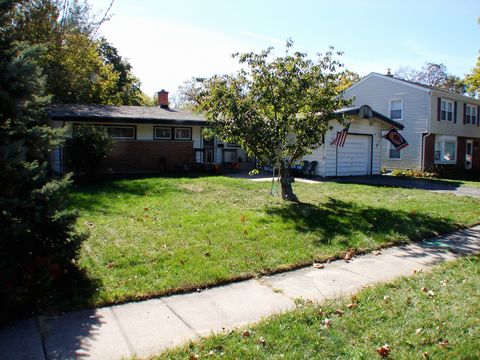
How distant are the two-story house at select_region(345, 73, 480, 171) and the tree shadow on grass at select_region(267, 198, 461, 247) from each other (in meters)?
16.4

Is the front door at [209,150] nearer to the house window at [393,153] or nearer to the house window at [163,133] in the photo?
Result: the house window at [163,133]

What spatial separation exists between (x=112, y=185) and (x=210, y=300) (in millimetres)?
9487

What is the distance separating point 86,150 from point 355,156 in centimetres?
1251

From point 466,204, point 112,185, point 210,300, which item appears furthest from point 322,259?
point 112,185

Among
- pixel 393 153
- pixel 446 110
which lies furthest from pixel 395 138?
pixel 446 110

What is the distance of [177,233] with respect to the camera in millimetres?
6785

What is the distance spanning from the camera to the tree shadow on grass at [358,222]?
23.7ft

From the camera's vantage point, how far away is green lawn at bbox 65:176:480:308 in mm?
4906

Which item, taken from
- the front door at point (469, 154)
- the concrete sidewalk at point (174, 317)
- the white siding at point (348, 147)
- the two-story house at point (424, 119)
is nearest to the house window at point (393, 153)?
the two-story house at point (424, 119)

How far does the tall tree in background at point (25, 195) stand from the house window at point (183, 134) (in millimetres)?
15639

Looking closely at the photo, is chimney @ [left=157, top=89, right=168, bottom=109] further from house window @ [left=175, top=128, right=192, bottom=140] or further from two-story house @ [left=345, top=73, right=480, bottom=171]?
two-story house @ [left=345, top=73, right=480, bottom=171]

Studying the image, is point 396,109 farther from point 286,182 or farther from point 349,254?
point 349,254

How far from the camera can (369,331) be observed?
3.59m

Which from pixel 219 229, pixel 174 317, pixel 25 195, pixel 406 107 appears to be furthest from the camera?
pixel 406 107
